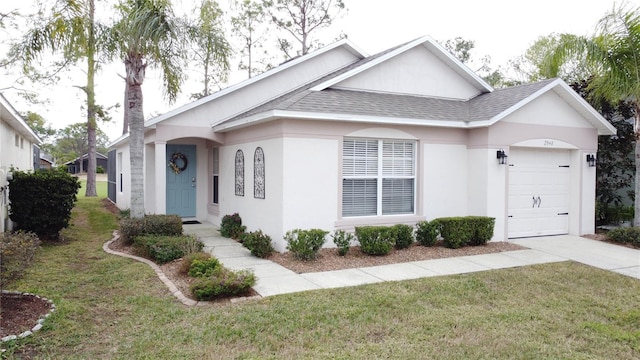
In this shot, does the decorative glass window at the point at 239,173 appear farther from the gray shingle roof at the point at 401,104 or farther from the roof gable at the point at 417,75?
the roof gable at the point at 417,75

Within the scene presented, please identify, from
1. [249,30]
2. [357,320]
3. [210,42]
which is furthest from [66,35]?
[249,30]

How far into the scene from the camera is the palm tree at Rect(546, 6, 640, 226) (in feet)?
37.6

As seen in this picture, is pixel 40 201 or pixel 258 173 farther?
pixel 258 173

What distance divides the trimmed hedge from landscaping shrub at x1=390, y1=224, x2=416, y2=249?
32.2 inches

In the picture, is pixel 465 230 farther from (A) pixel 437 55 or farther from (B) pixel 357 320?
(B) pixel 357 320

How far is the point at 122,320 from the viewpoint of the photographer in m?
5.58

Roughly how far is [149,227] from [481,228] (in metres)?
7.64

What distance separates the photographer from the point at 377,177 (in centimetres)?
1052

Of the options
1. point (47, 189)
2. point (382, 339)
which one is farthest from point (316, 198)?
point (47, 189)

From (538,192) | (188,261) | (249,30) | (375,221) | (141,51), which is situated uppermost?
(249,30)

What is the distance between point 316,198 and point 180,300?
162 inches

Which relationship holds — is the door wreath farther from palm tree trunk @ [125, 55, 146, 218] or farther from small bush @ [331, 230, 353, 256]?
small bush @ [331, 230, 353, 256]

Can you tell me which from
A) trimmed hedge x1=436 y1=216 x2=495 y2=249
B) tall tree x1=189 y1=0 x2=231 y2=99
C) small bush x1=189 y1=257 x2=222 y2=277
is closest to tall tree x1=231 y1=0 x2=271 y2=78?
tall tree x1=189 y1=0 x2=231 y2=99

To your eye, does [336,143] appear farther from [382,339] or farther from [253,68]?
[253,68]
